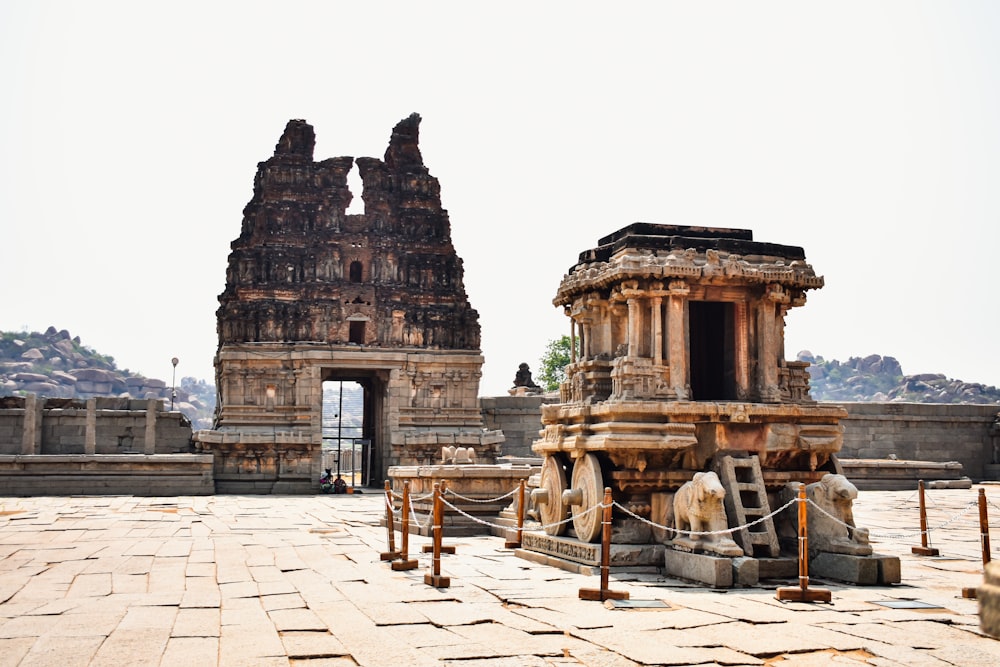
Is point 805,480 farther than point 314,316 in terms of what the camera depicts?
No

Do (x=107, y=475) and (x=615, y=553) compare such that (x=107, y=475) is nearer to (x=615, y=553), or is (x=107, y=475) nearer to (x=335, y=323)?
(x=335, y=323)

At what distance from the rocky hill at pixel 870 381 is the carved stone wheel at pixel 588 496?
10020cm

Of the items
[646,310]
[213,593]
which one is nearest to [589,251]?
[646,310]

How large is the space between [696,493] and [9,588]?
21.7ft

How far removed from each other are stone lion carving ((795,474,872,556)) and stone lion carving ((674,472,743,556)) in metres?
0.99

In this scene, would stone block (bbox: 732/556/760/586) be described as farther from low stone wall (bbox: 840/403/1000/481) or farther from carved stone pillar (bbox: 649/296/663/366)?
low stone wall (bbox: 840/403/1000/481)

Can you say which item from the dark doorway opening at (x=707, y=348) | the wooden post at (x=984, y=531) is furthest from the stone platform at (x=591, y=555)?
the wooden post at (x=984, y=531)

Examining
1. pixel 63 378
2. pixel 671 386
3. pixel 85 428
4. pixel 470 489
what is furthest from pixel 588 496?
pixel 63 378

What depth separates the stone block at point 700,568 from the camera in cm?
898

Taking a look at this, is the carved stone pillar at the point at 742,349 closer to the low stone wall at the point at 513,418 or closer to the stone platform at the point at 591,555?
the stone platform at the point at 591,555

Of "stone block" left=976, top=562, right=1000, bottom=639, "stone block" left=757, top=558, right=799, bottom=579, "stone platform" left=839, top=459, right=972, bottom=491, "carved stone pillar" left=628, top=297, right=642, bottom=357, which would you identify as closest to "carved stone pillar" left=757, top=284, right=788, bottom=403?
"carved stone pillar" left=628, top=297, right=642, bottom=357

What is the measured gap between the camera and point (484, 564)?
10836 mm

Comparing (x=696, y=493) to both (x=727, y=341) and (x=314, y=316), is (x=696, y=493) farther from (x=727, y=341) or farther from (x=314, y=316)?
(x=314, y=316)

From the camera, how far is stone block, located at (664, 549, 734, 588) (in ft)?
29.5
